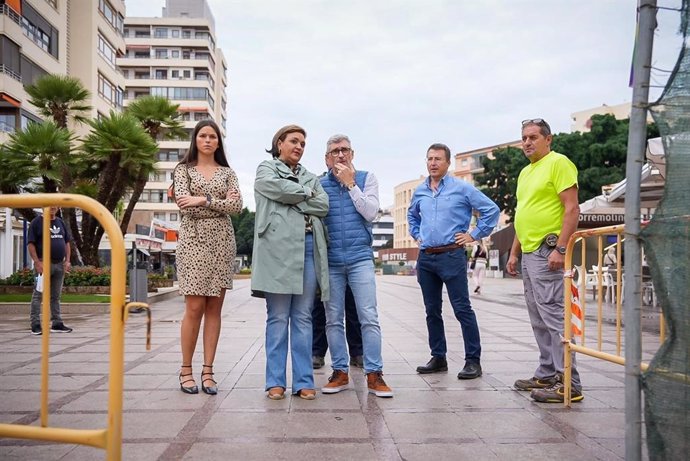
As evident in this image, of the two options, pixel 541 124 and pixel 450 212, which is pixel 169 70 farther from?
pixel 541 124

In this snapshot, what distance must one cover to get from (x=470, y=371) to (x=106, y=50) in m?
39.7

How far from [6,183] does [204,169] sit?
13413 mm

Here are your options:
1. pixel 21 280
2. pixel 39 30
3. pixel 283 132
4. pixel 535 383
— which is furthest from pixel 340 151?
pixel 39 30

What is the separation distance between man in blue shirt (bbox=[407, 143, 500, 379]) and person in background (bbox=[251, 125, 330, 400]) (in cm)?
120

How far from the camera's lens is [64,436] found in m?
2.52

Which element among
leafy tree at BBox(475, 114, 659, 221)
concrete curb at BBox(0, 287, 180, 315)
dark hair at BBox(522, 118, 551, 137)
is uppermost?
leafy tree at BBox(475, 114, 659, 221)

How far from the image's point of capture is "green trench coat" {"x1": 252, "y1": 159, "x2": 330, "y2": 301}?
4.47m

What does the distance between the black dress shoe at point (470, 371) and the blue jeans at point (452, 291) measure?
Result: 0.04m

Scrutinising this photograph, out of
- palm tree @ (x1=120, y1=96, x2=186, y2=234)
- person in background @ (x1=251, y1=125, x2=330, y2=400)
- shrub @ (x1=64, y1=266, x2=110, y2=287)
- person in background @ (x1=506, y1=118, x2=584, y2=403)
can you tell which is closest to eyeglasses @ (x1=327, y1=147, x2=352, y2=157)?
person in background @ (x1=251, y1=125, x2=330, y2=400)

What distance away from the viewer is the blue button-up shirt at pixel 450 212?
5.43 m

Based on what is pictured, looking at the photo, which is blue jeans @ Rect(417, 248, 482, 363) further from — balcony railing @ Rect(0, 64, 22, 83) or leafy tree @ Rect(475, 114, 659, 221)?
leafy tree @ Rect(475, 114, 659, 221)

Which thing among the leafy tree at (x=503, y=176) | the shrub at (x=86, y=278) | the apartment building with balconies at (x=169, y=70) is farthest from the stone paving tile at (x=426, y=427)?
the apartment building with balconies at (x=169, y=70)

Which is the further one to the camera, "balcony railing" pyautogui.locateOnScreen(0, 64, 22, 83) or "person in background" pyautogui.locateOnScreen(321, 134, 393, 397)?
"balcony railing" pyautogui.locateOnScreen(0, 64, 22, 83)

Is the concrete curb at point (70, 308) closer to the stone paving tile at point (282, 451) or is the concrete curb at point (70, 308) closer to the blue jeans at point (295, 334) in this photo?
the blue jeans at point (295, 334)
